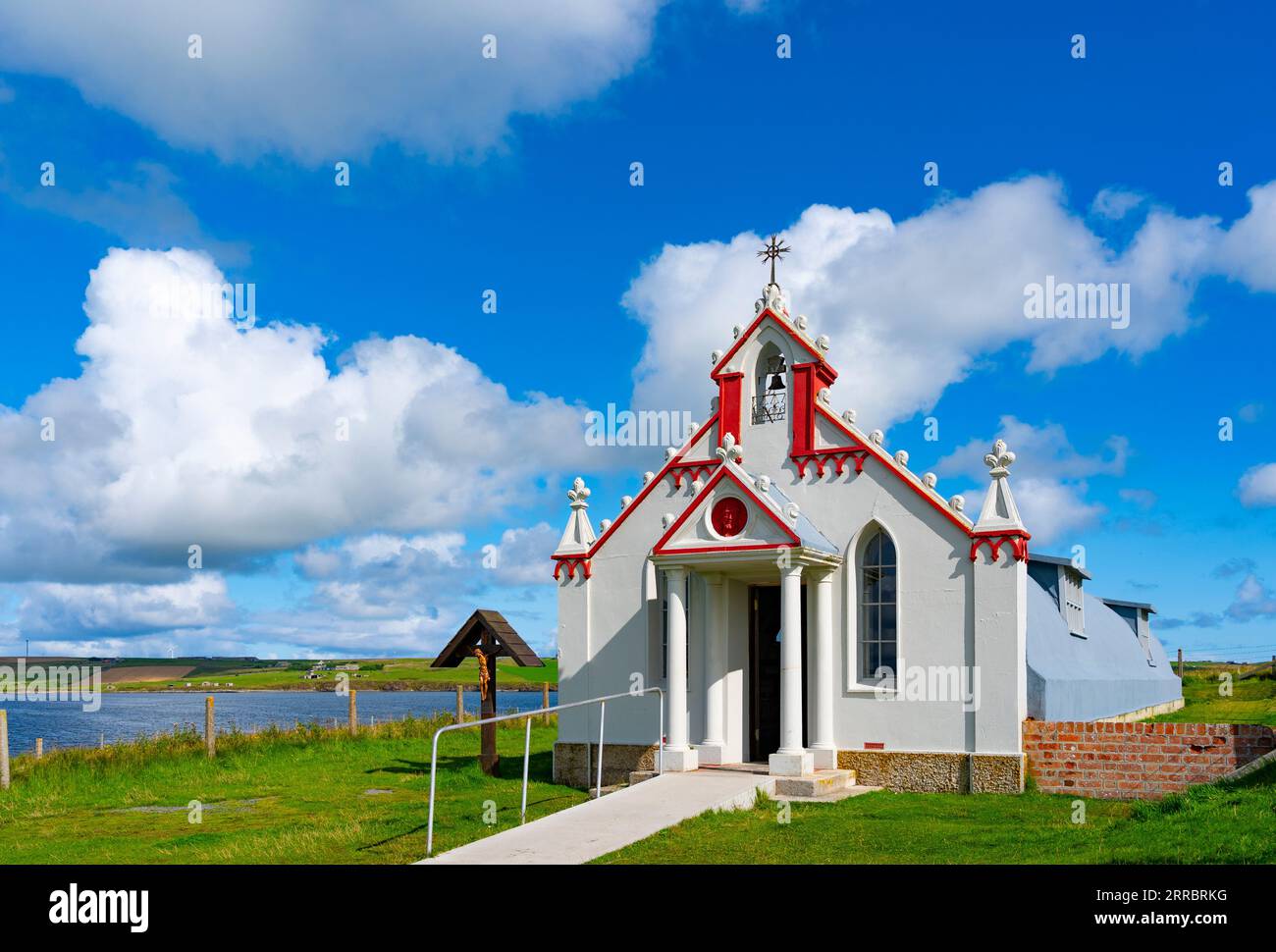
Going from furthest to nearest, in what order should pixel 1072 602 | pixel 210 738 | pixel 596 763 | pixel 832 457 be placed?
1. pixel 210 738
2. pixel 1072 602
3. pixel 596 763
4. pixel 832 457

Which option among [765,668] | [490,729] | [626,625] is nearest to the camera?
[765,668]

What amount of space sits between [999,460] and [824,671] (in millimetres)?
4085

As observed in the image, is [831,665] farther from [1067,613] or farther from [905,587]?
[1067,613]

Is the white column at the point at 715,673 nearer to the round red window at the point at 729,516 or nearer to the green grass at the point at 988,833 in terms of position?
the round red window at the point at 729,516

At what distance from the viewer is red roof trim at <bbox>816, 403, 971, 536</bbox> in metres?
16.4

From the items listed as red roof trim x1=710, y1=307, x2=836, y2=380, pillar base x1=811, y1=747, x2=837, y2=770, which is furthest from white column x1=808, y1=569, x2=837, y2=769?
red roof trim x1=710, y1=307, x2=836, y2=380

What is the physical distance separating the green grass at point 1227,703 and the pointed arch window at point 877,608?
29.8 feet

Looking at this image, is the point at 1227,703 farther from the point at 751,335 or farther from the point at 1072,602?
the point at 751,335

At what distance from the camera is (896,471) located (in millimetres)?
16922

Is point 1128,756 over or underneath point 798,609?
underneath

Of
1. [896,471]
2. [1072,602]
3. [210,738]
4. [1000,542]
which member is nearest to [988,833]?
[1000,542]

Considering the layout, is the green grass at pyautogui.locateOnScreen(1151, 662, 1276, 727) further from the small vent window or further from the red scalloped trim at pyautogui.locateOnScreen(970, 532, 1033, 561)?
the red scalloped trim at pyautogui.locateOnScreen(970, 532, 1033, 561)

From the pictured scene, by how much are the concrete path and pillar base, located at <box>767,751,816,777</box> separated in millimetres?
227
